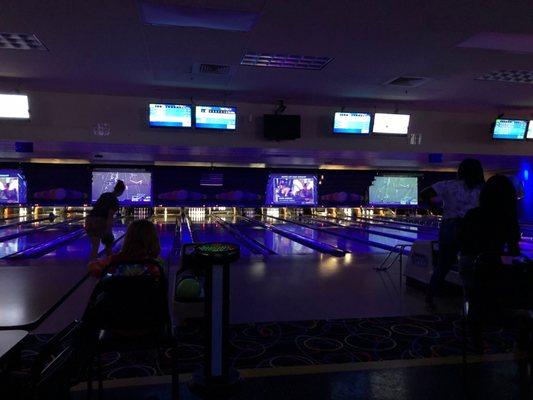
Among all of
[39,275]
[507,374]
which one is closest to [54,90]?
[39,275]

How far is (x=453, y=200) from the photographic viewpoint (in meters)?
3.43

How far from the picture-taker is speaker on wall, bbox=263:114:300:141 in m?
6.25

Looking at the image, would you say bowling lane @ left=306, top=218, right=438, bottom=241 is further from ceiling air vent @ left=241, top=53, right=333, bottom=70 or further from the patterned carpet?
the patterned carpet

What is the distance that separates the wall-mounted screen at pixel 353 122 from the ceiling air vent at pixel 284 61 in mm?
1654

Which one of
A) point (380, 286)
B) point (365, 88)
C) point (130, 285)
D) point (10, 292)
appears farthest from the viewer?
point (365, 88)

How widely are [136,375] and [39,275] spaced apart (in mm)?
2965

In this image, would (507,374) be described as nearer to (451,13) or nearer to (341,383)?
(341,383)

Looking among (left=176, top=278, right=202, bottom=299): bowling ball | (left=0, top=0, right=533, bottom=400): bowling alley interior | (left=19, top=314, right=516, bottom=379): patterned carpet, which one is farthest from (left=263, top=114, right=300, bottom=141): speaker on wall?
(left=19, top=314, right=516, bottom=379): patterned carpet

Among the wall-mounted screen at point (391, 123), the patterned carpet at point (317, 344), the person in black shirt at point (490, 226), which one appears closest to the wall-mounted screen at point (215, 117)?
the wall-mounted screen at point (391, 123)

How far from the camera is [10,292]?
379 centimetres

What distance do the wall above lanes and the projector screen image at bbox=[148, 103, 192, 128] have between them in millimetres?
130

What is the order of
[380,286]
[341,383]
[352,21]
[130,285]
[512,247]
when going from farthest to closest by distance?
[380,286] < [352,21] < [512,247] < [341,383] < [130,285]

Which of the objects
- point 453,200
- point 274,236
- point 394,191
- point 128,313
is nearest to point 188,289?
point 128,313

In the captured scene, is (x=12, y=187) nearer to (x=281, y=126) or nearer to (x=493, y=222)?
(x=281, y=126)
